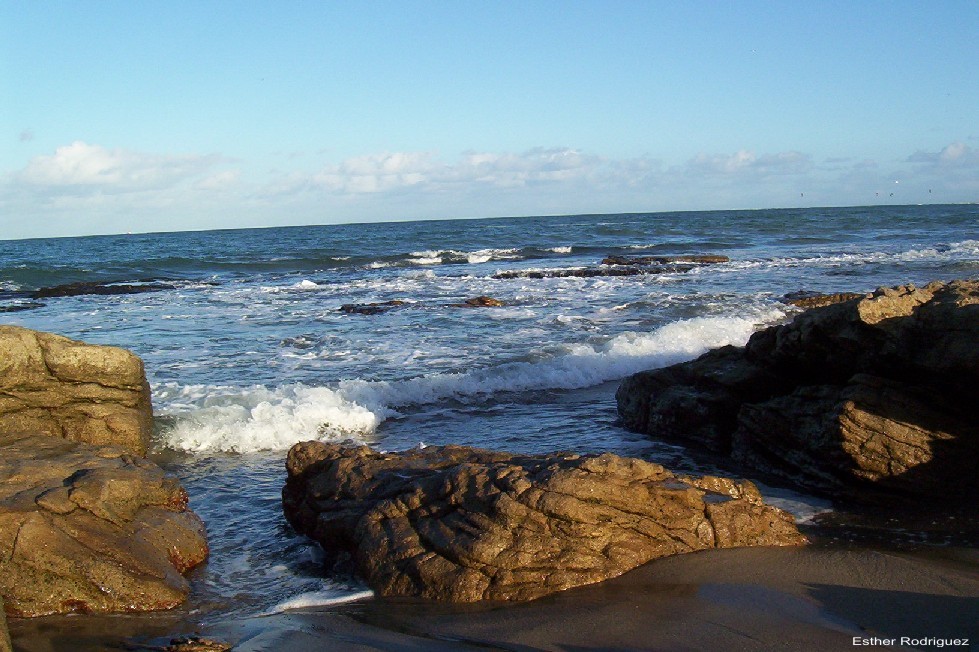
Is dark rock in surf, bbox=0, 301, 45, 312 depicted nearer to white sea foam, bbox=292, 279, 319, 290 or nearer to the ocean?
the ocean

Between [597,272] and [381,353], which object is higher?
[597,272]

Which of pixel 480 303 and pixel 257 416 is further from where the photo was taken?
pixel 480 303

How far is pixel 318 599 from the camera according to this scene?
5.05 metres

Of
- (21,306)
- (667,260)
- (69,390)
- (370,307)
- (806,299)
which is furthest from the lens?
(667,260)

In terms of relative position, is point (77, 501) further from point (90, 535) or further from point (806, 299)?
point (806, 299)

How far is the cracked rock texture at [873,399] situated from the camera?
621cm

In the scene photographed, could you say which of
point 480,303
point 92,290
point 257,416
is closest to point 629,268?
point 480,303

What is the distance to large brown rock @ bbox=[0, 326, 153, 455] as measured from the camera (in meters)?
7.59

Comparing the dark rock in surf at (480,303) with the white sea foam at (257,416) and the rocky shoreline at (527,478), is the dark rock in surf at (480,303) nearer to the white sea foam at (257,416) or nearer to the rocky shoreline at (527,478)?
the white sea foam at (257,416)

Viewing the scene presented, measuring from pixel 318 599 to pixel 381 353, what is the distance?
362 inches

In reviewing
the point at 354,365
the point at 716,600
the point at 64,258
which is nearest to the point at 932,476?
the point at 716,600

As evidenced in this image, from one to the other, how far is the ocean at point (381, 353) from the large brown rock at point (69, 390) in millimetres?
764

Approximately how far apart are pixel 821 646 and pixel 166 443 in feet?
24.0

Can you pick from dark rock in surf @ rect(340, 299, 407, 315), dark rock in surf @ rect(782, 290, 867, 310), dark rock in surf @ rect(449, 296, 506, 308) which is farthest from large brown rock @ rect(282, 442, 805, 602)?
dark rock in surf @ rect(449, 296, 506, 308)
